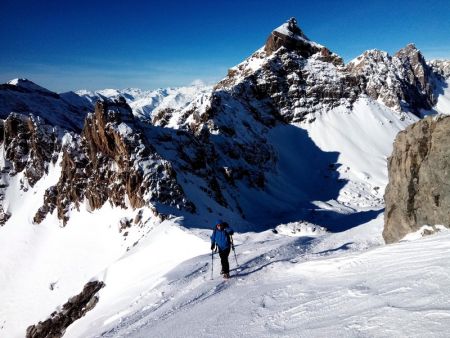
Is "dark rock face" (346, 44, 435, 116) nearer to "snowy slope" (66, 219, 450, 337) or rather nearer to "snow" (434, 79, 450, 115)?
"snow" (434, 79, 450, 115)

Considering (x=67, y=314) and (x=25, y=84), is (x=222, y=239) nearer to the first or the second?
(x=67, y=314)

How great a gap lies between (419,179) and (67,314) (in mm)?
26227

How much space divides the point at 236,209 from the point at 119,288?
37.8 m

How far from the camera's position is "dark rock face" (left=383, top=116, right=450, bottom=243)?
1493 centimetres

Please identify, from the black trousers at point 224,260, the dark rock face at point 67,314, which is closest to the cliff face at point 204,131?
the dark rock face at point 67,314

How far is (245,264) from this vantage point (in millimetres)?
16812

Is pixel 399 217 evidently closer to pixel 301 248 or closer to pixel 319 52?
pixel 301 248

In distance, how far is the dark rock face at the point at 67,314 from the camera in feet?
84.6

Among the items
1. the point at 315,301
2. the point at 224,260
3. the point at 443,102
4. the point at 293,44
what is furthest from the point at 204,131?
the point at 443,102

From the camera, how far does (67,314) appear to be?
28656mm

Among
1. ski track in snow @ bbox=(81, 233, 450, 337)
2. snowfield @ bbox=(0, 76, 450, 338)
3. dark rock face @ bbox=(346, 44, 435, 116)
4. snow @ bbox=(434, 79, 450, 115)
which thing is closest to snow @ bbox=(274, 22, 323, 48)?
dark rock face @ bbox=(346, 44, 435, 116)

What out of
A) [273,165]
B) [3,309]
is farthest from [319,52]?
[3,309]

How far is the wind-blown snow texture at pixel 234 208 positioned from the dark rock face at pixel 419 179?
2.21 m

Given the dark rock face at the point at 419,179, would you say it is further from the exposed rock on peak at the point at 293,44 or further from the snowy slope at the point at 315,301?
the exposed rock on peak at the point at 293,44
